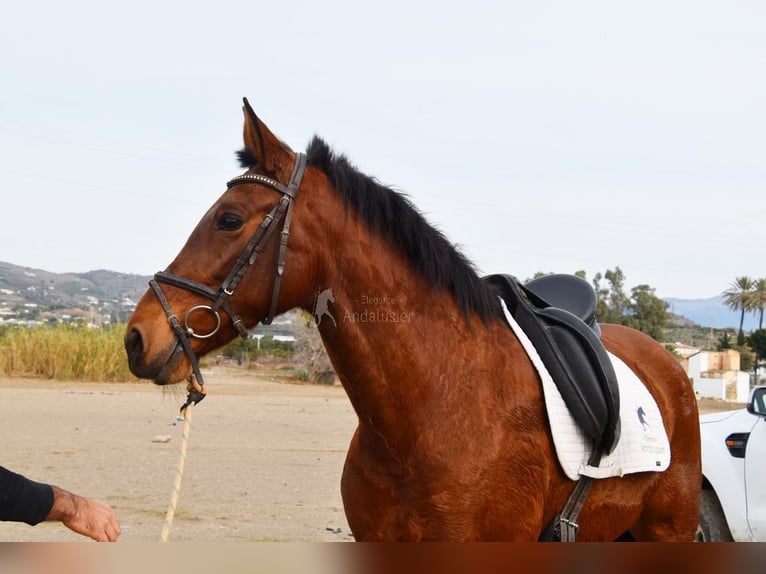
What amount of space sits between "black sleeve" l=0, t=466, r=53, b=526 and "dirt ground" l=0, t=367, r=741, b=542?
1042mm

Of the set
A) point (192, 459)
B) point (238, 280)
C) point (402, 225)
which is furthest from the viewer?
point (192, 459)

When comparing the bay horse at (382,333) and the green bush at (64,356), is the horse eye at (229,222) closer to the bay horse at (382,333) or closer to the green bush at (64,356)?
the bay horse at (382,333)


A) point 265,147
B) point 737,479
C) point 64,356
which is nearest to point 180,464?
point 265,147

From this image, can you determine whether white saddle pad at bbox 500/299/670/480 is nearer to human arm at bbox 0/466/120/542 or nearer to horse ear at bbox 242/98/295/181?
horse ear at bbox 242/98/295/181

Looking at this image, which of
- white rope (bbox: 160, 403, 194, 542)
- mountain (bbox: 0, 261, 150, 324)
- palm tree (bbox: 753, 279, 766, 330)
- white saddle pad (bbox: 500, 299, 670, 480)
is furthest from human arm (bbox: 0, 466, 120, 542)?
palm tree (bbox: 753, 279, 766, 330)

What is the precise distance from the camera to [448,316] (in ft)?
13.1

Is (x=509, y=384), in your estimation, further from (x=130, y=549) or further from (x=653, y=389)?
(x=130, y=549)

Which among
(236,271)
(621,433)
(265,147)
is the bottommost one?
(621,433)

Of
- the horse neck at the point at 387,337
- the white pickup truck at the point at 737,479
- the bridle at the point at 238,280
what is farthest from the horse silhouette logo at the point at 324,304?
the white pickup truck at the point at 737,479

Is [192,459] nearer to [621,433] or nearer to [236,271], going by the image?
[621,433]

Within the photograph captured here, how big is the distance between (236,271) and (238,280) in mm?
41

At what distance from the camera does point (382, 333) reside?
3.80 m

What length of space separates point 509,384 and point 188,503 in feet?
22.4

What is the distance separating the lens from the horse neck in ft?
12.3
